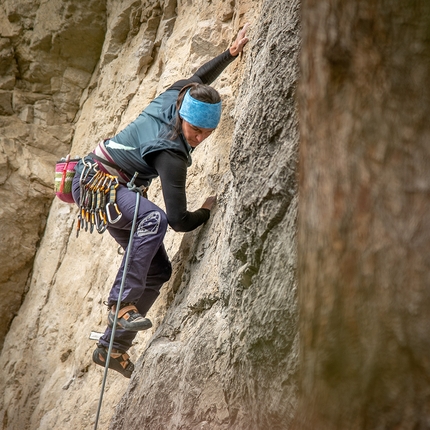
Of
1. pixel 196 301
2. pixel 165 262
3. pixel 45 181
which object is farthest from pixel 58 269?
pixel 196 301

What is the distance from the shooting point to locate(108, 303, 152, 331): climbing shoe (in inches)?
140

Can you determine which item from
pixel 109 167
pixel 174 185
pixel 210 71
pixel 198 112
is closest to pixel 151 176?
pixel 109 167

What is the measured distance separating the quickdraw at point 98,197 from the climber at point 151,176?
0.02 metres

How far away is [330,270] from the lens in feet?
3.85

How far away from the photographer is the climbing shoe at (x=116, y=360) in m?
3.75

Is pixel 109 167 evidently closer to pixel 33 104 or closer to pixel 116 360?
pixel 116 360

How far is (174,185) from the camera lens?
3.50m

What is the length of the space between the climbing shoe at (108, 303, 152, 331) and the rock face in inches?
6.3

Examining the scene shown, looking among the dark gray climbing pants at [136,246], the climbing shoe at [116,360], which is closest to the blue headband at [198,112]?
the dark gray climbing pants at [136,246]

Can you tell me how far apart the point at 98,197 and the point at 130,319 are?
772mm

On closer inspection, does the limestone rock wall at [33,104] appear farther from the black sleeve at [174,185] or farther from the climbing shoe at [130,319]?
the black sleeve at [174,185]

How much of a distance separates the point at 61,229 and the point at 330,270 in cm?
525

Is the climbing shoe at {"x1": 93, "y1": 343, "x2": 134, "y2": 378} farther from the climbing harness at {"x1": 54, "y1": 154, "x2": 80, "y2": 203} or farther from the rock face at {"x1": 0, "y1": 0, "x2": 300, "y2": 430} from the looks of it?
the climbing harness at {"x1": 54, "y1": 154, "x2": 80, "y2": 203}

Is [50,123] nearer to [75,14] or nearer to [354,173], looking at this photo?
[75,14]
